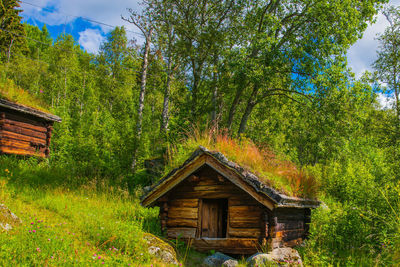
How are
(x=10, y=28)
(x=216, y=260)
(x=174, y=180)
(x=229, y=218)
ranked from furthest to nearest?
(x=10, y=28) < (x=174, y=180) < (x=229, y=218) < (x=216, y=260)

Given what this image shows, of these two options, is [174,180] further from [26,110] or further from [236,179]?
[26,110]

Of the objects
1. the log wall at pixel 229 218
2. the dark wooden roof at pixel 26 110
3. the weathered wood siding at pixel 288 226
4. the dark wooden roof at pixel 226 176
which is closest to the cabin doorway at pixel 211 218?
the log wall at pixel 229 218

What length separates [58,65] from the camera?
3216 centimetres

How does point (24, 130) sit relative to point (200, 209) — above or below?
above

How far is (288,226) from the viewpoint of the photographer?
26.6 ft

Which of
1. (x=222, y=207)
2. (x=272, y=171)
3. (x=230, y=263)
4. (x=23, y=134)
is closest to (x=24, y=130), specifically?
(x=23, y=134)

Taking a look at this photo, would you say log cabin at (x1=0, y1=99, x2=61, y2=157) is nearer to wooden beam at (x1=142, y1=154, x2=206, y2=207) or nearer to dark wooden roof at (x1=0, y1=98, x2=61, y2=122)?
dark wooden roof at (x1=0, y1=98, x2=61, y2=122)

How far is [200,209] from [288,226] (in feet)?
7.82

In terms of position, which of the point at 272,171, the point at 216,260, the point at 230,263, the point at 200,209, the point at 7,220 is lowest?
the point at 216,260

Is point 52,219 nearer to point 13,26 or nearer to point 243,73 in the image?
point 243,73

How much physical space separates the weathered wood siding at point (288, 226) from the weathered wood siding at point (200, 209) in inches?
13.1

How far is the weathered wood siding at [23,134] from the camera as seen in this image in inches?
550

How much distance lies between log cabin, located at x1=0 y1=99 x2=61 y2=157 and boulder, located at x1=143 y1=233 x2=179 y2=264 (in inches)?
408

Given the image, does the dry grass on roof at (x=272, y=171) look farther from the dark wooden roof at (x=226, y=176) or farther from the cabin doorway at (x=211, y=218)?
the cabin doorway at (x=211, y=218)
